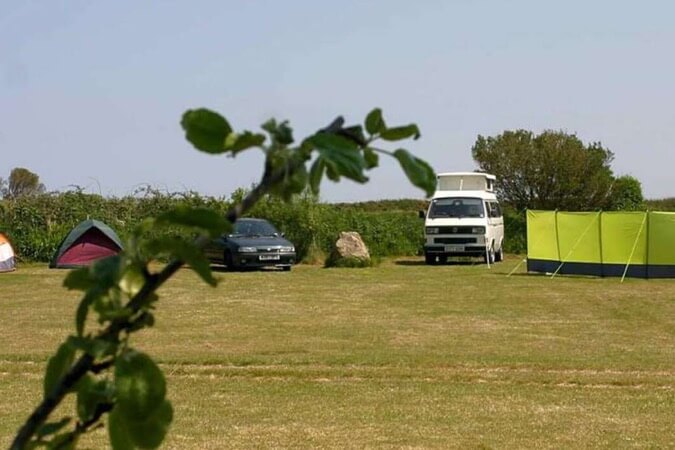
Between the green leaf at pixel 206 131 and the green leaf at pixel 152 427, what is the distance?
19 cm

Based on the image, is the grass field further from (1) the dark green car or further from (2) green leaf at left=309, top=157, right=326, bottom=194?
(1) the dark green car

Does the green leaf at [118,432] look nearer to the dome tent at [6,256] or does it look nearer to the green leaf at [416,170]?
the green leaf at [416,170]

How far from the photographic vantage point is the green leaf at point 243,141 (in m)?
0.81

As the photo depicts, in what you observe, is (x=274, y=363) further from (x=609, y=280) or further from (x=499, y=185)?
(x=499, y=185)

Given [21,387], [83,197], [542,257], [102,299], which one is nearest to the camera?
[102,299]

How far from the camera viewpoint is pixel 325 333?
1361cm

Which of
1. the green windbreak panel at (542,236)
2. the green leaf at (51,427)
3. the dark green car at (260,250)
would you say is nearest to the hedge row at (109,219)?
the dark green car at (260,250)

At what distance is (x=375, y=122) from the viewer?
0.89 metres

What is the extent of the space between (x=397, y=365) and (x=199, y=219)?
397 inches

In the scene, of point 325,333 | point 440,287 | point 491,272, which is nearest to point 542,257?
point 491,272

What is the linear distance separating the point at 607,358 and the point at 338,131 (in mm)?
10895

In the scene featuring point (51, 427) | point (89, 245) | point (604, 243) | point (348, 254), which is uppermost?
point (51, 427)

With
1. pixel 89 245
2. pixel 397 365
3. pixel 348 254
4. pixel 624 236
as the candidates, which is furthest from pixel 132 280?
pixel 348 254

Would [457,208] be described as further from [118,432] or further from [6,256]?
[118,432]
